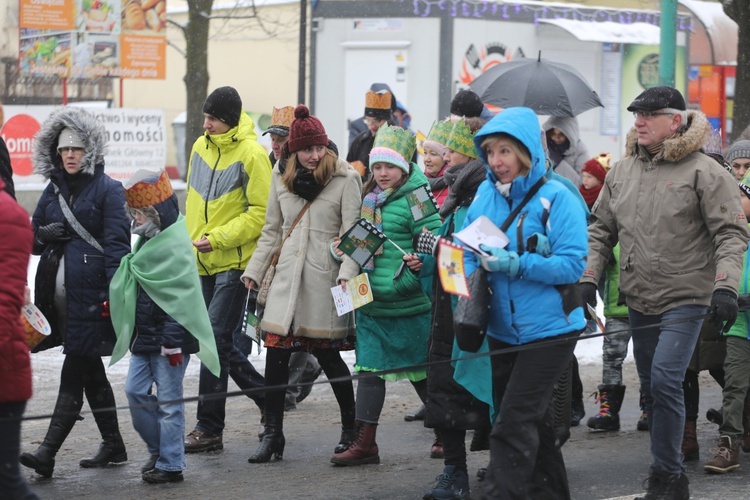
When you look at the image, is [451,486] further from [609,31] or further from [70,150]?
[609,31]

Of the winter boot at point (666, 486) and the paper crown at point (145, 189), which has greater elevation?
the paper crown at point (145, 189)

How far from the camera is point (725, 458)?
6738 millimetres

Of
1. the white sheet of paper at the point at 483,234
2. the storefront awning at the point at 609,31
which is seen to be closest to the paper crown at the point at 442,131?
the white sheet of paper at the point at 483,234

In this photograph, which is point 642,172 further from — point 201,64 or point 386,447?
point 201,64

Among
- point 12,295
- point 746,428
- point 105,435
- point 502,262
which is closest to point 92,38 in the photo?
point 105,435

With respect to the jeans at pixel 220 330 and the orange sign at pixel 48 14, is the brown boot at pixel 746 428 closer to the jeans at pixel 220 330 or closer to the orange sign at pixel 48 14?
the jeans at pixel 220 330

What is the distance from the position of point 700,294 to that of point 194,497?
2731 mm

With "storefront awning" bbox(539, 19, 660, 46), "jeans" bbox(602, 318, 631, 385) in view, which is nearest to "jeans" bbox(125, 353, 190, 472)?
"jeans" bbox(602, 318, 631, 385)

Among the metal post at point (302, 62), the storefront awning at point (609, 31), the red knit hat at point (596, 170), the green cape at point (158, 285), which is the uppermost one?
the storefront awning at point (609, 31)

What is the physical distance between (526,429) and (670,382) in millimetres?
1081

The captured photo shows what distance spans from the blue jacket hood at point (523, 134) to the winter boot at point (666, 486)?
1.66m

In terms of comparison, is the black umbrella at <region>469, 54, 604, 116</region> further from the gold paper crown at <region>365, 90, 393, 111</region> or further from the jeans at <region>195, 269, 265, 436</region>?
the jeans at <region>195, 269, 265, 436</region>

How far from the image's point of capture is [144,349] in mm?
6379

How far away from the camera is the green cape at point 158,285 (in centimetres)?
630
